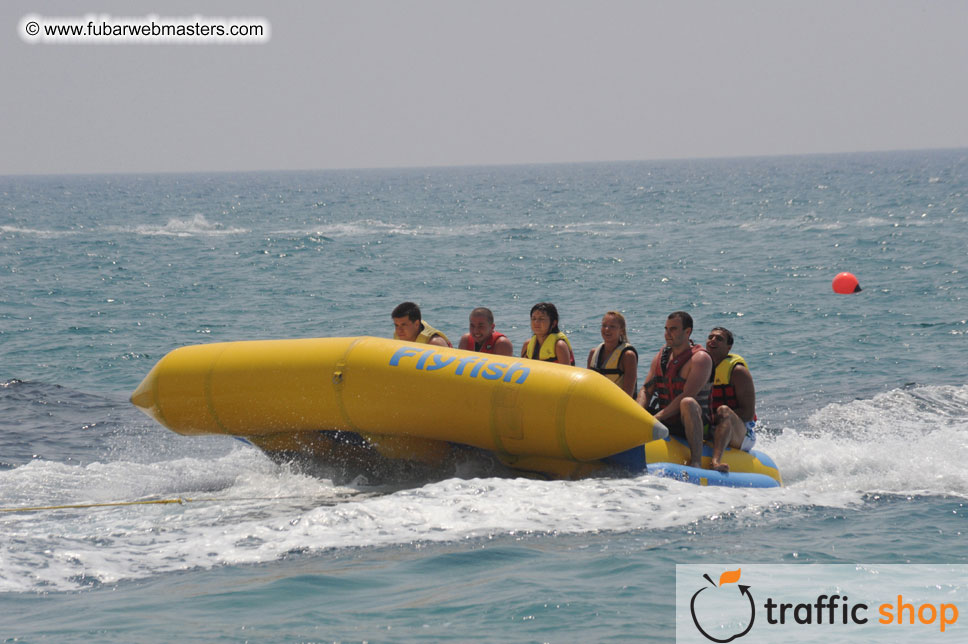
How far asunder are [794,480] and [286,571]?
338 centimetres

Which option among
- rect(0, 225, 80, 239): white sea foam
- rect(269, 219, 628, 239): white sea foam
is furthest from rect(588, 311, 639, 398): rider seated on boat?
rect(0, 225, 80, 239): white sea foam

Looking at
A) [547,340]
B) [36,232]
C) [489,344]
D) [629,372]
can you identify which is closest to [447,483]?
[489,344]

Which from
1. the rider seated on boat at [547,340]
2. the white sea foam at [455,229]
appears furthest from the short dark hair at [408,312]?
the white sea foam at [455,229]

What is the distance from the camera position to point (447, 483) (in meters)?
5.73

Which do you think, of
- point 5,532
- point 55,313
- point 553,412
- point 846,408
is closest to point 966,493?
point 553,412

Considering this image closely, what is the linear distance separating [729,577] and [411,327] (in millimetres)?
2555

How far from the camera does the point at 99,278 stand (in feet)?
64.0

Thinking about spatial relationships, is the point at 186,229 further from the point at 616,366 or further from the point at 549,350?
the point at 616,366

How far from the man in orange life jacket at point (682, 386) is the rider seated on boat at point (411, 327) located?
123 centimetres

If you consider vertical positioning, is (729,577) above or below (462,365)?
below

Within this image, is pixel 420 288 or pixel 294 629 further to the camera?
pixel 420 288

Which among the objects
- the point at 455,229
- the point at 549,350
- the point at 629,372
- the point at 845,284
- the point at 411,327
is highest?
the point at 455,229

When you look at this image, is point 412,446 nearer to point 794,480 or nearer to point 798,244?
point 794,480

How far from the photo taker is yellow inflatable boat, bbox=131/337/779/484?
221 inches
